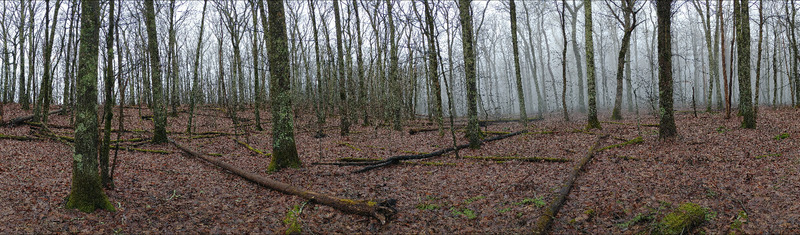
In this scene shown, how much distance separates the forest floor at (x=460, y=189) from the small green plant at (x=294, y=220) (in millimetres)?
42

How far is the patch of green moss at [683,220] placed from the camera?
4.45 meters

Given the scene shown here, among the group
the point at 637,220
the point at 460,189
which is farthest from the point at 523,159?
the point at 637,220

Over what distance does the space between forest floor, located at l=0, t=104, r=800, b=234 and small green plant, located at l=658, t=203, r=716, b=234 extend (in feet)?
0.36

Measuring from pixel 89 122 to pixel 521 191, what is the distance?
23.8ft

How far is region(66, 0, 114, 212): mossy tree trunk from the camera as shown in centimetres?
537

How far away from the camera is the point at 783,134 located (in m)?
9.19

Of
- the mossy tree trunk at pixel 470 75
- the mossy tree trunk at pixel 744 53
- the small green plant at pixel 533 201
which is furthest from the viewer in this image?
the mossy tree trunk at pixel 744 53

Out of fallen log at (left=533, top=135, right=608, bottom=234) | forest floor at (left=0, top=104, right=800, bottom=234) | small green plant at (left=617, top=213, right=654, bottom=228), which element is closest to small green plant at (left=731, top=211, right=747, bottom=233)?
forest floor at (left=0, top=104, right=800, bottom=234)

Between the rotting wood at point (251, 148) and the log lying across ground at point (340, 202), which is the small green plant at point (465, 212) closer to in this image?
the log lying across ground at point (340, 202)

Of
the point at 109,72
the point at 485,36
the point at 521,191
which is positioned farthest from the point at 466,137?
the point at 485,36

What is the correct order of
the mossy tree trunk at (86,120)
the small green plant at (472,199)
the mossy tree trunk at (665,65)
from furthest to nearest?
1. the mossy tree trunk at (665,65)
2. the small green plant at (472,199)
3. the mossy tree trunk at (86,120)

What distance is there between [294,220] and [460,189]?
3387mm

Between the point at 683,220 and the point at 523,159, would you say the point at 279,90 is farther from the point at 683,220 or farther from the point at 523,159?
the point at 683,220

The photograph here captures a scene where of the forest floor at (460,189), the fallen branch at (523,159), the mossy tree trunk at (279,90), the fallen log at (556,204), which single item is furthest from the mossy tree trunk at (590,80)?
the mossy tree trunk at (279,90)
